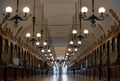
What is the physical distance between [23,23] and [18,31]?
877 mm

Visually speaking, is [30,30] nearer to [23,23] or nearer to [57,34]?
[23,23]

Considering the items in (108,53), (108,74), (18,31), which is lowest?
(108,74)

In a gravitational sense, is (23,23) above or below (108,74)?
above

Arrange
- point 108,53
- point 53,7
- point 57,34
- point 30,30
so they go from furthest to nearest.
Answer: point 57,34, point 30,30, point 53,7, point 108,53

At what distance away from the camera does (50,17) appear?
28.5 meters

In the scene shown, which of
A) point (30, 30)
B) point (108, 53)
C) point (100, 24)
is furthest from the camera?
point (30, 30)

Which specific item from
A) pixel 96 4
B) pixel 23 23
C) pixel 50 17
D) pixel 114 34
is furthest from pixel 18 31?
pixel 114 34

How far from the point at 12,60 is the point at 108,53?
22.2 ft

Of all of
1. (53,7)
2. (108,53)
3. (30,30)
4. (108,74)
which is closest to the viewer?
(108,74)

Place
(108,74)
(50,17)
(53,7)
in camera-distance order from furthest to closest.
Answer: (50,17) < (53,7) < (108,74)

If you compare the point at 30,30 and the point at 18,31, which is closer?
the point at 18,31

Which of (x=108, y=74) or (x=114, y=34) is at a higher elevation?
(x=114, y=34)

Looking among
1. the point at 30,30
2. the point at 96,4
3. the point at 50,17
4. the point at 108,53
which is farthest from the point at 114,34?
the point at 30,30

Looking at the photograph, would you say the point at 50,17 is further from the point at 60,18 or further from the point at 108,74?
the point at 108,74
